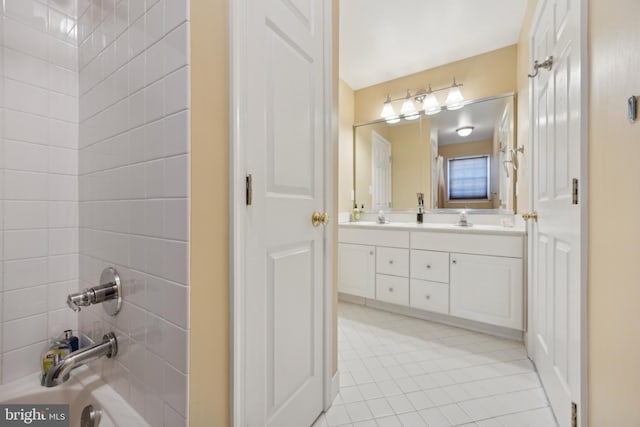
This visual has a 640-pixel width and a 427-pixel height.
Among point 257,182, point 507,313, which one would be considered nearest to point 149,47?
point 257,182

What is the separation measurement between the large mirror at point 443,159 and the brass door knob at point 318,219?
6.59ft

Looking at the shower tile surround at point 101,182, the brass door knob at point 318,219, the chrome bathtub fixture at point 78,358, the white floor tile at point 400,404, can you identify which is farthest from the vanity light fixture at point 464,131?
the chrome bathtub fixture at point 78,358

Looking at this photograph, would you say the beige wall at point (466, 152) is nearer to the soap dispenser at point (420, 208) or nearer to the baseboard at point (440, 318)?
the soap dispenser at point (420, 208)

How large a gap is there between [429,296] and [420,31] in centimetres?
229

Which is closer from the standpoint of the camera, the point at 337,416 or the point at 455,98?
the point at 337,416

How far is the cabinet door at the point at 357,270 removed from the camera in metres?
2.57

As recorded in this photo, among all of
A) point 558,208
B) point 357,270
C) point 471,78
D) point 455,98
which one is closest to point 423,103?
point 455,98

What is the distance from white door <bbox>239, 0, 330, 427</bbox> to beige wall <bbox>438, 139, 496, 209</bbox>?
2008 mm

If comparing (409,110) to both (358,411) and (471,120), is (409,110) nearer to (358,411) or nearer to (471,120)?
(471,120)

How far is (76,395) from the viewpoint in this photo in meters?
0.93

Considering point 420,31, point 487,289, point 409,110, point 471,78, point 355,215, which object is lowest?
point 487,289

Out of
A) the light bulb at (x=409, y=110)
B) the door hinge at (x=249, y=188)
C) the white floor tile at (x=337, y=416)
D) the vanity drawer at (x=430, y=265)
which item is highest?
the light bulb at (x=409, y=110)

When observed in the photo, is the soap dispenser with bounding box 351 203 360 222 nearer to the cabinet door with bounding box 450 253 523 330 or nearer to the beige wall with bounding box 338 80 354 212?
the beige wall with bounding box 338 80 354 212

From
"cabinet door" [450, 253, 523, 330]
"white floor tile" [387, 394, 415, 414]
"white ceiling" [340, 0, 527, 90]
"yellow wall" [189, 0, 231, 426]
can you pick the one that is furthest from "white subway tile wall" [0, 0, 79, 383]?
"cabinet door" [450, 253, 523, 330]
